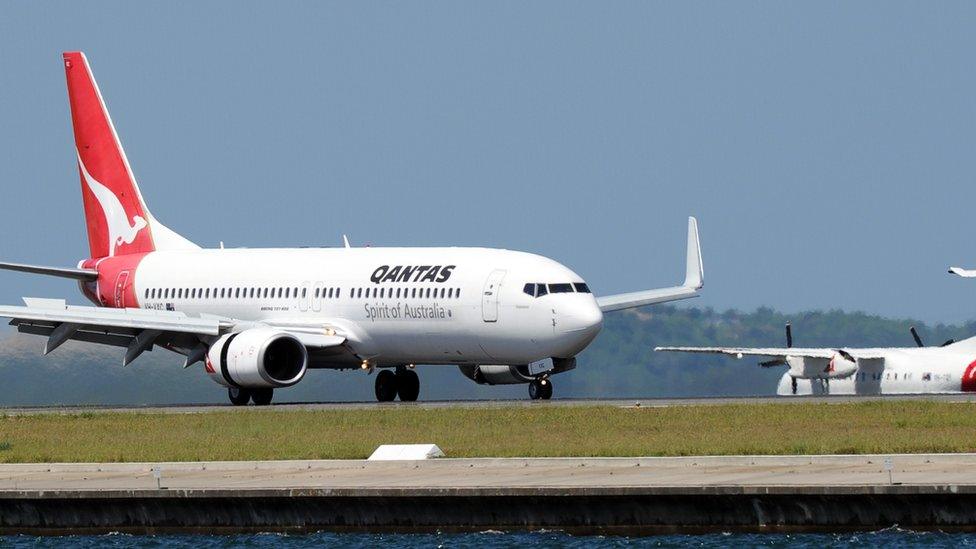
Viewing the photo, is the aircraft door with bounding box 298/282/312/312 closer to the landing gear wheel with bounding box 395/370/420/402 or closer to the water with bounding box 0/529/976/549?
the landing gear wheel with bounding box 395/370/420/402

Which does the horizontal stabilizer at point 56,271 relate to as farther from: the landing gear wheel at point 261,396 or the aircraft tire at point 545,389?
the aircraft tire at point 545,389

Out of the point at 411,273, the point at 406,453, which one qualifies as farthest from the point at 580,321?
the point at 406,453

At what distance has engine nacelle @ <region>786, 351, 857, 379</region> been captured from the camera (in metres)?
60.4

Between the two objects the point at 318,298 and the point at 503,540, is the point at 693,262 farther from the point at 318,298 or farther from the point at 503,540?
the point at 503,540

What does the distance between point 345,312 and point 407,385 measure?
3.19 metres

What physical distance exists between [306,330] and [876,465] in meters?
24.6

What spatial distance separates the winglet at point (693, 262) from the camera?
53562 mm

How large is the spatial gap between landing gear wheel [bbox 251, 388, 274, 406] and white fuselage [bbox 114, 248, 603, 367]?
1.78 metres

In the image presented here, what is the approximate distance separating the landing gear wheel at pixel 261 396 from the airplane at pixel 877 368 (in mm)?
15620

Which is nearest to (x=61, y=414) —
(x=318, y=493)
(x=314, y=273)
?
(x=314, y=273)

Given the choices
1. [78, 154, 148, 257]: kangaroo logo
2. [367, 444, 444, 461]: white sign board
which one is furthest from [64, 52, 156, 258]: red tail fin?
[367, 444, 444, 461]: white sign board

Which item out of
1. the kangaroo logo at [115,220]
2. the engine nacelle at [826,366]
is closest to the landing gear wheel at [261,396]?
the kangaroo logo at [115,220]

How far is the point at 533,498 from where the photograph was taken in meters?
23.7

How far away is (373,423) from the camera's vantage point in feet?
123
